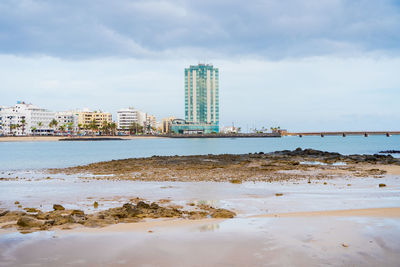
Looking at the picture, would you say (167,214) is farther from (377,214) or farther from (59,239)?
(377,214)

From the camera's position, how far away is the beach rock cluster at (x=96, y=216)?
10.4 meters

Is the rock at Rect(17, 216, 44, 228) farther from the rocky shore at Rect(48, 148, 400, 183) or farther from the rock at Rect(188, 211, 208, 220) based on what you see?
the rocky shore at Rect(48, 148, 400, 183)

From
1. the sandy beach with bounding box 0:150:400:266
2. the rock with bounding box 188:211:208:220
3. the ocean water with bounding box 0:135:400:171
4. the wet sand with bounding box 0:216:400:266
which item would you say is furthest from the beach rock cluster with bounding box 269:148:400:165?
the wet sand with bounding box 0:216:400:266

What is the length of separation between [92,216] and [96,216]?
5.5 inches

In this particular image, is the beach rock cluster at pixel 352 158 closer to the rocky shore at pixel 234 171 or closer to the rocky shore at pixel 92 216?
the rocky shore at pixel 234 171

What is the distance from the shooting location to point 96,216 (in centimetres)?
1138

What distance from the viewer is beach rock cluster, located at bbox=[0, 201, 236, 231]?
10430 millimetres

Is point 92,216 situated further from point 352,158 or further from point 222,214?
point 352,158

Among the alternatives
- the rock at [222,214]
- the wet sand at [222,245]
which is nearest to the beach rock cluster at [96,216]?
the rock at [222,214]

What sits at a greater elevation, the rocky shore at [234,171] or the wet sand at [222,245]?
the wet sand at [222,245]

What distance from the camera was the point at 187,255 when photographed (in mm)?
7492

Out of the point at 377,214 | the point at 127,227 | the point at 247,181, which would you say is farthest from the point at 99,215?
the point at 247,181

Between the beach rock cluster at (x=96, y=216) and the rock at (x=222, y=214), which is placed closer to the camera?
the beach rock cluster at (x=96, y=216)

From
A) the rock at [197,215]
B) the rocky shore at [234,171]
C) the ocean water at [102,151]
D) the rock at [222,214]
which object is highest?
the rock at [222,214]
